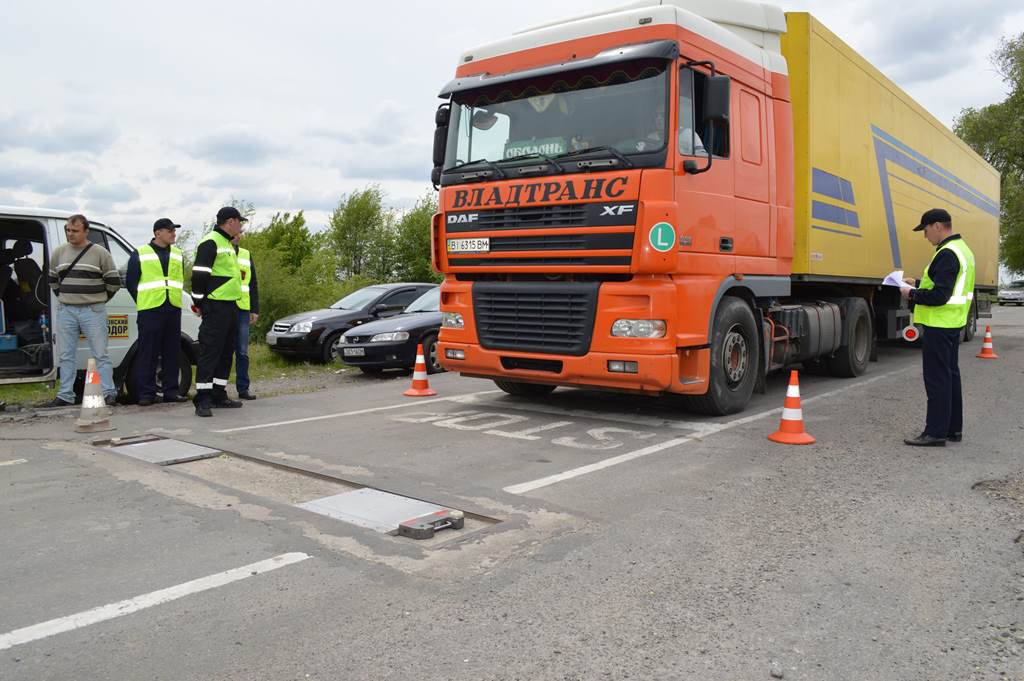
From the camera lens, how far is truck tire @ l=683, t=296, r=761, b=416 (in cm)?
738

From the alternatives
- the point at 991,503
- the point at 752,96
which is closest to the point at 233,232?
the point at 752,96

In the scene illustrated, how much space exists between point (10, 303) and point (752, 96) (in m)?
8.45

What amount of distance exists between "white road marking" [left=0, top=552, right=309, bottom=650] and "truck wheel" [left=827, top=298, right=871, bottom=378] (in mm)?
8775

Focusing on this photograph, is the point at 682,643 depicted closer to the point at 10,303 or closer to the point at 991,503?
the point at 991,503

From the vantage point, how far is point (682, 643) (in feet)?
9.85

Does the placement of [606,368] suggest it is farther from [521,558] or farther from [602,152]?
[521,558]

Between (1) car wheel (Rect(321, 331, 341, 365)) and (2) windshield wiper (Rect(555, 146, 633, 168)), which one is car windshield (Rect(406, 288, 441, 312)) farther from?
(2) windshield wiper (Rect(555, 146, 633, 168))

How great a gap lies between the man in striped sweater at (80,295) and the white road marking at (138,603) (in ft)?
18.1

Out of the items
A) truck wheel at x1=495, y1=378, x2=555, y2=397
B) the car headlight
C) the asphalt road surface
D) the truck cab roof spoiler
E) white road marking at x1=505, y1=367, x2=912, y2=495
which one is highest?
the truck cab roof spoiler

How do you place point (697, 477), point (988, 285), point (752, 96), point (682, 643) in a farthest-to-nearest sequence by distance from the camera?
point (988, 285) → point (752, 96) → point (697, 477) → point (682, 643)

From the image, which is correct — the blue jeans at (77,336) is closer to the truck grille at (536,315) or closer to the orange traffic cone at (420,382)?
the orange traffic cone at (420,382)

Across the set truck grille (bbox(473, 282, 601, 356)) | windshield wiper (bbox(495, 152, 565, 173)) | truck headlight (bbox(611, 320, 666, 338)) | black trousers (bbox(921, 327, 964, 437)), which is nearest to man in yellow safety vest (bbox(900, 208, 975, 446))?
black trousers (bbox(921, 327, 964, 437))

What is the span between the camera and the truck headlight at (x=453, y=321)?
789cm

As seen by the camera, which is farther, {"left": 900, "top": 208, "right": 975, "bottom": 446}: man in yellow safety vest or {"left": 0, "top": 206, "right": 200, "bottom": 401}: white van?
{"left": 0, "top": 206, "right": 200, "bottom": 401}: white van
